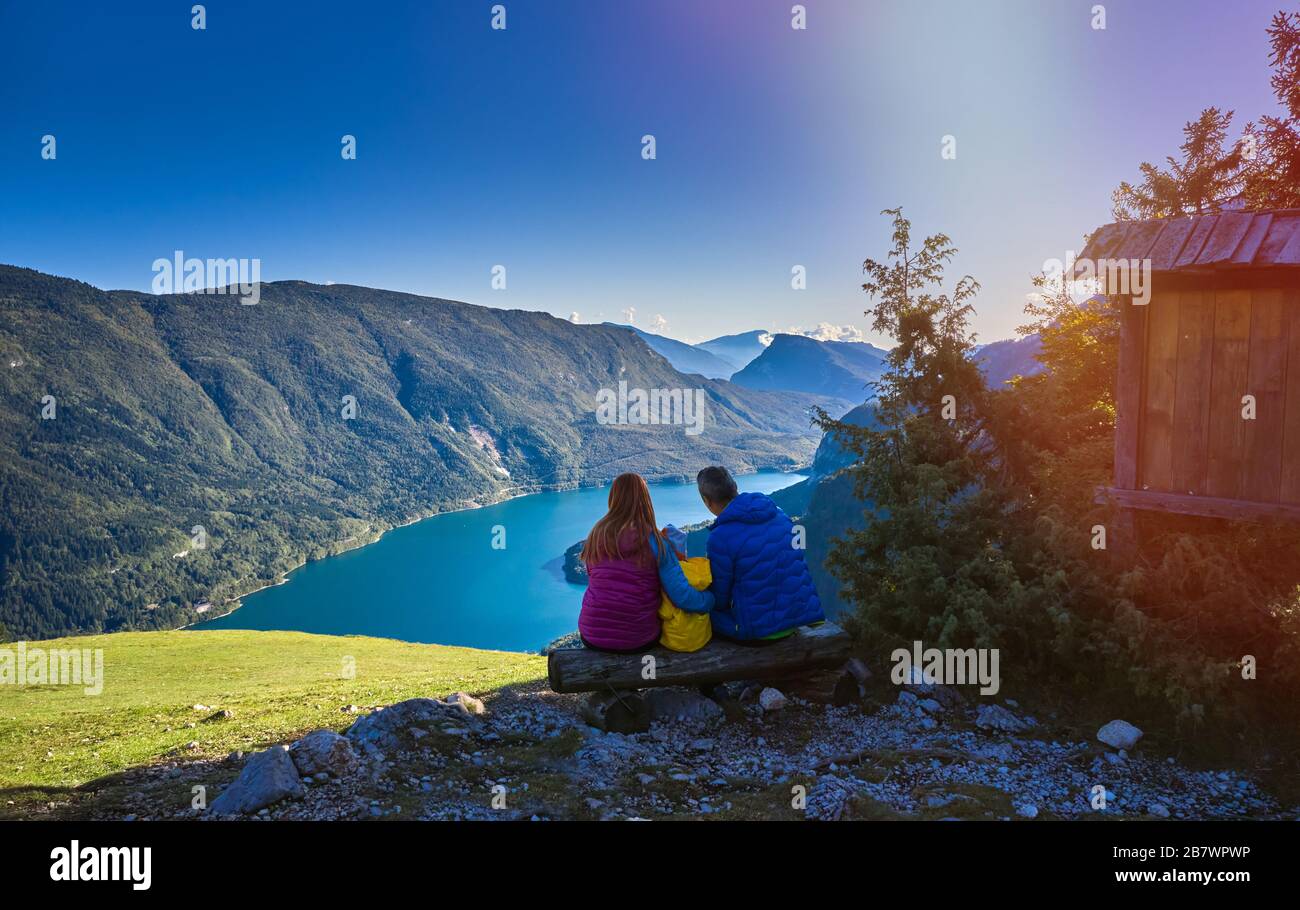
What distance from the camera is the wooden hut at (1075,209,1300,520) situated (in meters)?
7.21

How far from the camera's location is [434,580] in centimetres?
15062

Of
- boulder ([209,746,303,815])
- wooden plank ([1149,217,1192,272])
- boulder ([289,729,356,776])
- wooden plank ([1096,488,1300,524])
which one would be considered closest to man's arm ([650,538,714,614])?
boulder ([289,729,356,776])

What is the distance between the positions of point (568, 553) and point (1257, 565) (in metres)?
150

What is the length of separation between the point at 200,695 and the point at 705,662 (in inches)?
673

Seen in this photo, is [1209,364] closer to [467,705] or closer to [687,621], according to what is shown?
[687,621]

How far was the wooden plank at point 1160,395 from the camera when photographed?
798 centimetres

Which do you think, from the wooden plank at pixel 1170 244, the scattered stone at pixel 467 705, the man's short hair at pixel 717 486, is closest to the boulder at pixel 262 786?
the scattered stone at pixel 467 705

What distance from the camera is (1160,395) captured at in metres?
8.07

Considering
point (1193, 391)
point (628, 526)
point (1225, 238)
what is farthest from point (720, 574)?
point (1225, 238)

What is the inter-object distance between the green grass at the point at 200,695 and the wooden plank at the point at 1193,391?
38.3ft

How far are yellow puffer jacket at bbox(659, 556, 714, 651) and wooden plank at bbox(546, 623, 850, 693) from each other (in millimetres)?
99

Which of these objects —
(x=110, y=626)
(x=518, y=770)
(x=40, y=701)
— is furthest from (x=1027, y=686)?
(x=110, y=626)

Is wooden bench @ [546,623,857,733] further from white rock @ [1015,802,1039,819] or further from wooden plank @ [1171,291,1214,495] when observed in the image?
wooden plank @ [1171,291,1214,495]

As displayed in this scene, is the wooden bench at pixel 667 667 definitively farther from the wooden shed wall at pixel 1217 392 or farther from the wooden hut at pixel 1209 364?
the wooden shed wall at pixel 1217 392
